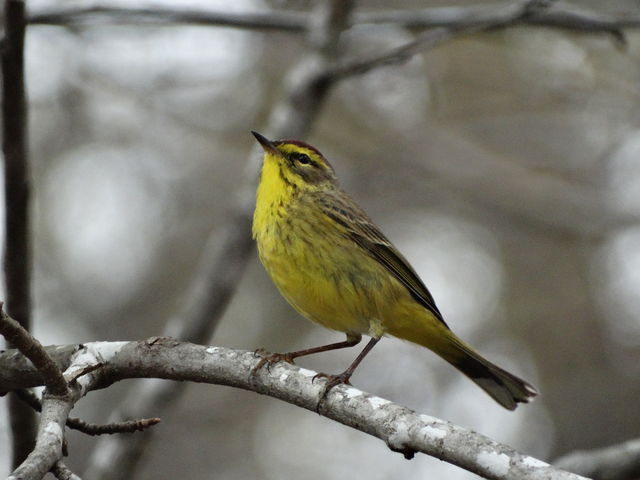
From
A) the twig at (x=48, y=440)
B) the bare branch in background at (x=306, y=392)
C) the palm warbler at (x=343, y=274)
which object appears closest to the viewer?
the twig at (x=48, y=440)

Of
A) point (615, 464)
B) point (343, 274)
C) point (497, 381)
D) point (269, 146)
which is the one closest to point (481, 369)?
point (497, 381)

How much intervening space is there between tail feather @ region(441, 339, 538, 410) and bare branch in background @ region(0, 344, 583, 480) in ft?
7.24

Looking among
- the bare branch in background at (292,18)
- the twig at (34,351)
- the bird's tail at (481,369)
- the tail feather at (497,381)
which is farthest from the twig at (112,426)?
the bare branch in background at (292,18)

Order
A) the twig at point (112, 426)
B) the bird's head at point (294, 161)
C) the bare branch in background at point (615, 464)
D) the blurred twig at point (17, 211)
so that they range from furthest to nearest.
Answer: the bird's head at point (294, 161) < the bare branch in background at point (615, 464) < the blurred twig at point (17, 211) < the twig at point (112, 426)

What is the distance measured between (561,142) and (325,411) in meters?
8.52

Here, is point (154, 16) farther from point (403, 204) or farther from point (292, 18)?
point (403, 204)

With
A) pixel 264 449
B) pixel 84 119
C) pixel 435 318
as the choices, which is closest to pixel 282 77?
pixel 84 119

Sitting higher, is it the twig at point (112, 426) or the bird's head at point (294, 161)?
the bird's head at point (294, 161)

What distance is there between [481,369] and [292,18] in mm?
3655

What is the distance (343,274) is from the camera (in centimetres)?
524

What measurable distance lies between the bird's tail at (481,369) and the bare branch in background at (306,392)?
1955 mm

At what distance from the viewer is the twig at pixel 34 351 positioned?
114 inches

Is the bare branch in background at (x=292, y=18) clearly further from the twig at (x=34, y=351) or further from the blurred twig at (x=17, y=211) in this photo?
the twig at (x=34, y=351)

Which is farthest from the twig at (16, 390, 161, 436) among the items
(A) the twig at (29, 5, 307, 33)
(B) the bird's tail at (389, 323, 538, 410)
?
(A) the twig at (29, 5, 307, 33)
